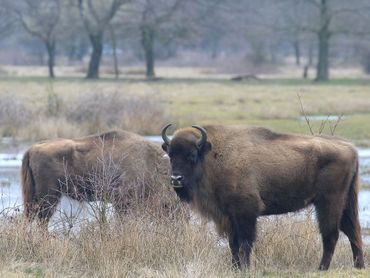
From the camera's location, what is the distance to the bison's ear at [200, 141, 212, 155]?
34.9 feet

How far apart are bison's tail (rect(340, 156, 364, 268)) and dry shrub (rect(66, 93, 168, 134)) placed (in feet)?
53.8

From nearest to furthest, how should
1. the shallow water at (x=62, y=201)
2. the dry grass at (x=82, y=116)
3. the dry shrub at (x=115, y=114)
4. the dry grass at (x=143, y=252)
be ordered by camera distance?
1. the dry grass at (x=143, y=252)
2. the shallow water at (x=62, y=201)
3. the dry grass at (x=82, y=116)
4. the dry shrub at (x=115, y=114)

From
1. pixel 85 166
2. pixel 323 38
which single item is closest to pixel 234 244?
pixel 85 166

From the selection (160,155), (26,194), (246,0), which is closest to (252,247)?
(160,155)

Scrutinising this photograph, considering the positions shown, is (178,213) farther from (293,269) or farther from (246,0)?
(246,0)

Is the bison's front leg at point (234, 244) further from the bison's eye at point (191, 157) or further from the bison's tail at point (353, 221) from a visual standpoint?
the bison's tail at point (353, 221)

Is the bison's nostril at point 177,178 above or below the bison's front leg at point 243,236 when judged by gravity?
above

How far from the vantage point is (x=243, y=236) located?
10523 mm

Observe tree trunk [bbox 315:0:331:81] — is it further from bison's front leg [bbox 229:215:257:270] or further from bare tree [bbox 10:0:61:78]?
bison's front leg [bbox 229:215:257:270]

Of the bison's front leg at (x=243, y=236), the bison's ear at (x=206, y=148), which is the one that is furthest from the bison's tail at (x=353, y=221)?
the bison's ear at (x=206, y=148)

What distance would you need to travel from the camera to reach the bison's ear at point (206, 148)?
10.6m

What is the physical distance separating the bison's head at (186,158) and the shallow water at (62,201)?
987mm

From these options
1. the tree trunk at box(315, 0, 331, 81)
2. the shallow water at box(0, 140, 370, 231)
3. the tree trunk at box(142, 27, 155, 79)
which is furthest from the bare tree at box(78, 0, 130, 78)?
the shallow water at box(0, 140, 370, 231)

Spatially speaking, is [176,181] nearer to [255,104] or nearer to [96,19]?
[255,104]
